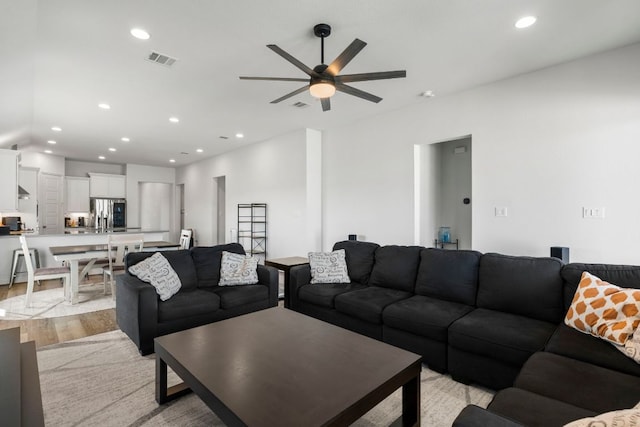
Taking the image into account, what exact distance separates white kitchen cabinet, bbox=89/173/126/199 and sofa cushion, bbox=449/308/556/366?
10.4 m

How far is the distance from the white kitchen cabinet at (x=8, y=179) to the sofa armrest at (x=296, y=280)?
18.5 feet

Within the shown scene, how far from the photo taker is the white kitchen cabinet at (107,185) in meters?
9.21

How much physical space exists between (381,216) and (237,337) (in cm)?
347

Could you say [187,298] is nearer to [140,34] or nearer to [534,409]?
[140,34]

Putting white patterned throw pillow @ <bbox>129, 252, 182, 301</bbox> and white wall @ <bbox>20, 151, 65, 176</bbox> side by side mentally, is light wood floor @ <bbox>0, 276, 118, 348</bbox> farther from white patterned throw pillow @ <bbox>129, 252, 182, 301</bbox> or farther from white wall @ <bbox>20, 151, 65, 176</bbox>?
white wall @ <bbox>20, 151, 65, 176</bbox>

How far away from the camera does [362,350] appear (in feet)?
6.38

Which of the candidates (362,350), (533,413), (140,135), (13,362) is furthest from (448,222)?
(140,135)

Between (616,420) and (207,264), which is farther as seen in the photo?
(207,264)

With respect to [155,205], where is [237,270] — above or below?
below

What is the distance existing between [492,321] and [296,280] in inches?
82.4

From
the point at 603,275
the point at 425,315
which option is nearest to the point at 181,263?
the point at 425,315

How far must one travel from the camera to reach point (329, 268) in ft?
12.4

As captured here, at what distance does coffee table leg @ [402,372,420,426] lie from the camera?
182cm

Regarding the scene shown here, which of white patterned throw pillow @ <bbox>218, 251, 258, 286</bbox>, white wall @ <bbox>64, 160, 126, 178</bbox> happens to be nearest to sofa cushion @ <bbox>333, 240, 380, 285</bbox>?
white patterned throw pillow @ <bbox>218, 251, 258, 286</bbox>
